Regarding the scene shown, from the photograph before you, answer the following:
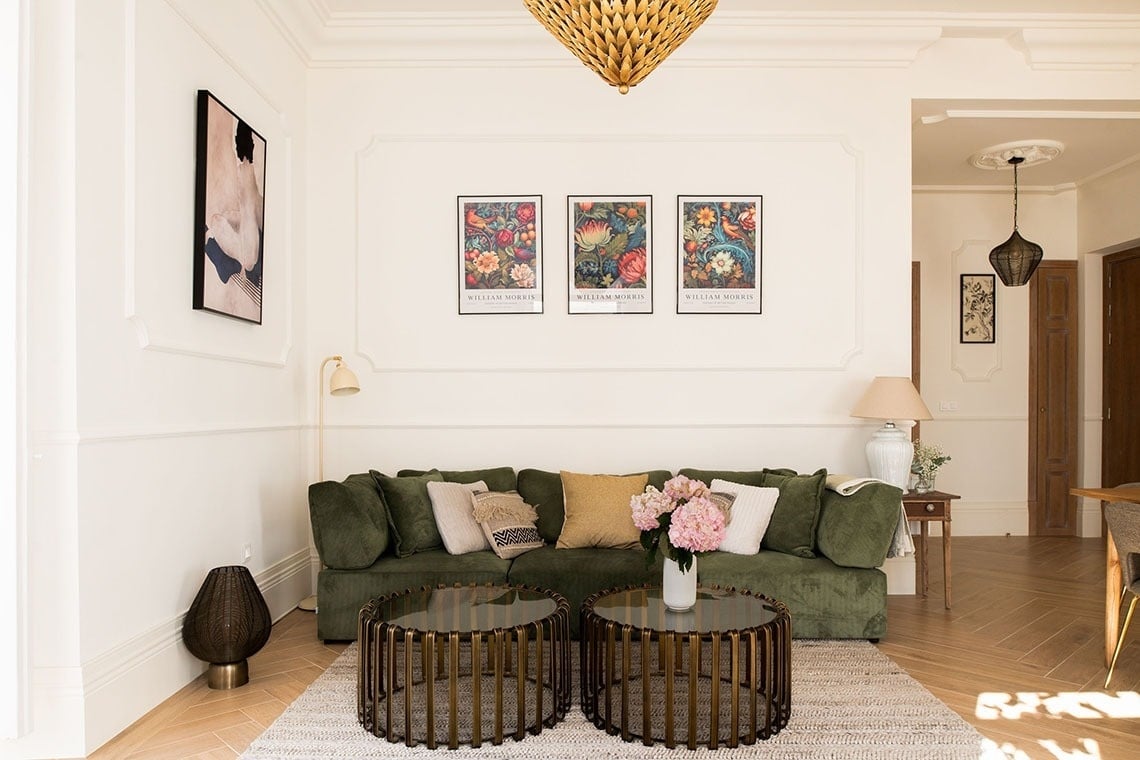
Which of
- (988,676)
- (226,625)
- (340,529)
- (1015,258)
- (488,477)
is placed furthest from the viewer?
(1015,258)

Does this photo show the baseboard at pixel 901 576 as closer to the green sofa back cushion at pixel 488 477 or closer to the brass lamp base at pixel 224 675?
the green sofa back cushion at pixel 488 477

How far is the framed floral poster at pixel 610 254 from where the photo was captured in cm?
489

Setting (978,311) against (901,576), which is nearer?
(901,576)

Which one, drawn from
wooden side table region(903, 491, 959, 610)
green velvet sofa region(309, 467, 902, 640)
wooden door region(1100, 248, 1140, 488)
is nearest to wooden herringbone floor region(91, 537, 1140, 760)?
green velvet sofa region(309, 467, 902, 640)

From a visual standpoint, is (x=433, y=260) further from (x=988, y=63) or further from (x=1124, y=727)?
(x=1124, y=727)

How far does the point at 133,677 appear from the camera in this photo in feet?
9.70

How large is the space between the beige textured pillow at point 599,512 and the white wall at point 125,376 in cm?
159

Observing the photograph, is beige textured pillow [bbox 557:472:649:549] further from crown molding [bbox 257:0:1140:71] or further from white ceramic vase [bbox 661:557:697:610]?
crown molding [bbox 257:0:1140:71]

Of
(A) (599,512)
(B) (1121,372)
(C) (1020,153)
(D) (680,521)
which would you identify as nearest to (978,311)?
(B) (1121,372)

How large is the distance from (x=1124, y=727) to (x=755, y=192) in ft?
10.5

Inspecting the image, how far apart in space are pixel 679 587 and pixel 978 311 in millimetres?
5239

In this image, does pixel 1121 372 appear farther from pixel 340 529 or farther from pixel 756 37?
pixel 340 529

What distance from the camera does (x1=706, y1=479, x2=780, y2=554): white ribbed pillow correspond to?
13.4 feet

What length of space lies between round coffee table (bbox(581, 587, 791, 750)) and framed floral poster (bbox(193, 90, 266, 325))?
2154 millimetres
